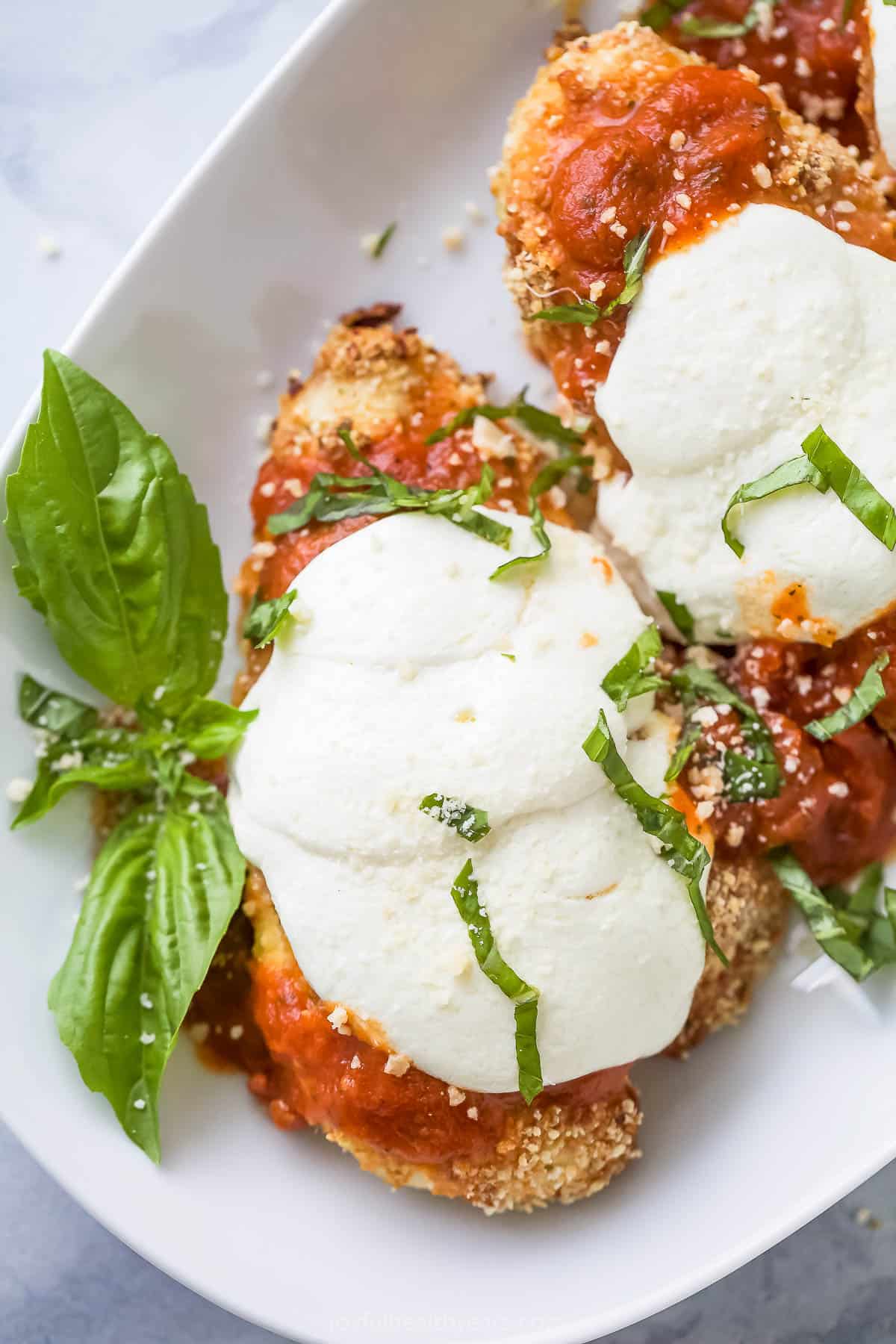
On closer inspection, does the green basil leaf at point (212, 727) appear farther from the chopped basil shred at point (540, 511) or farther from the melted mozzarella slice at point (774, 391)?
the melted mozzarella slice at point (774, 391)

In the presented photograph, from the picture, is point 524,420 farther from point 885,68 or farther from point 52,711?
point 52,711

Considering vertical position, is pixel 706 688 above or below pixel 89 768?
below

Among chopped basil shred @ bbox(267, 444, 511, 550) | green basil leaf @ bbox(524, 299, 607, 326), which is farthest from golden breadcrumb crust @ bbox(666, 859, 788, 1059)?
green basil leaf @ bbox(524, 299, 607, 326)

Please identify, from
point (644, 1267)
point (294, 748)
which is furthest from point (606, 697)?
point (644, 1267)

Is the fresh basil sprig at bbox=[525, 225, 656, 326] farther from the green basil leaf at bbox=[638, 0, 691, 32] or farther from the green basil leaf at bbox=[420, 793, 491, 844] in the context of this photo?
the green basil leaf at bbox=[420, 793, 491, 844]

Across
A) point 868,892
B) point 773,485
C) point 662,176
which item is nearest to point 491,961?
point 868,892

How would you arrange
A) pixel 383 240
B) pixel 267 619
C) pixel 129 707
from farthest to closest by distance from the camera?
pixel 383 240 < pixel 129 707 < pixel 267 619

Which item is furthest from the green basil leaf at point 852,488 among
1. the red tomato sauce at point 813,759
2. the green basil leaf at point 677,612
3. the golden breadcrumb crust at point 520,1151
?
the golden breadcrumb crust at point 520,1151
